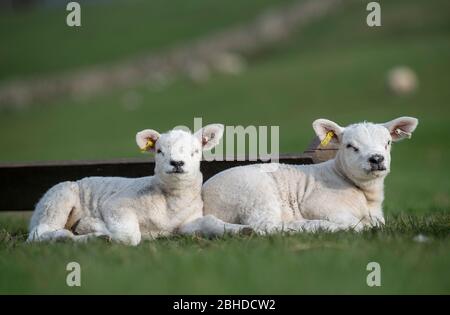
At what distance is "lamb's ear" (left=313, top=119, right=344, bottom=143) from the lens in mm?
6832

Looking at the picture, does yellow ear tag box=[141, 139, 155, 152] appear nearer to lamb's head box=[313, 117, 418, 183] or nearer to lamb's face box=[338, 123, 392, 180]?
lamb's head box=[313, 117, 418, 183]

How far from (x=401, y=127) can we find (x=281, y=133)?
18.3 metres

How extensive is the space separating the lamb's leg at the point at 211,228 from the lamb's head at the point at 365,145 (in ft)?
3.66

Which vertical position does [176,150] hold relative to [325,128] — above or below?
below

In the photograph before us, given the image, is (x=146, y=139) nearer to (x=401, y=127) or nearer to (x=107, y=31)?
(x=401, y=127)

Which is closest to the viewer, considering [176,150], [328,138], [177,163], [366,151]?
[177,163]

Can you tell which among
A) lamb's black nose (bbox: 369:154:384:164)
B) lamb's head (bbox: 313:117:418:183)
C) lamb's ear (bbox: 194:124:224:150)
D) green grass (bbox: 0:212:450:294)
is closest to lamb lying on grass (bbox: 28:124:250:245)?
lamb's ear (bbox: 194:124:224:150)

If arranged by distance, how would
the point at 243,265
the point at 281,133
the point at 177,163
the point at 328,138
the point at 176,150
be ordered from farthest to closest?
the point at 281,133
the point at 328,138
the point at 176,150
the point at 177,163
the point at 243,265

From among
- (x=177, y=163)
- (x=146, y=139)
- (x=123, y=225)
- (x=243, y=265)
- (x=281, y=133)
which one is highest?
(x=281, y=133)

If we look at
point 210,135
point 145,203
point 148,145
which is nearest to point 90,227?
point 145,203

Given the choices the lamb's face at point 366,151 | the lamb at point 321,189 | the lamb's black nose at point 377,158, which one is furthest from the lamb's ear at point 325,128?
the lamb's black nose at point 377,158

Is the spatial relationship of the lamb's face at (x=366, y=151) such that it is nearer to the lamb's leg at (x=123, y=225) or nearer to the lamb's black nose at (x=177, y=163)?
the lamb's black nose at (x=177, y=163)

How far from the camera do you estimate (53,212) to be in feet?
21.8
